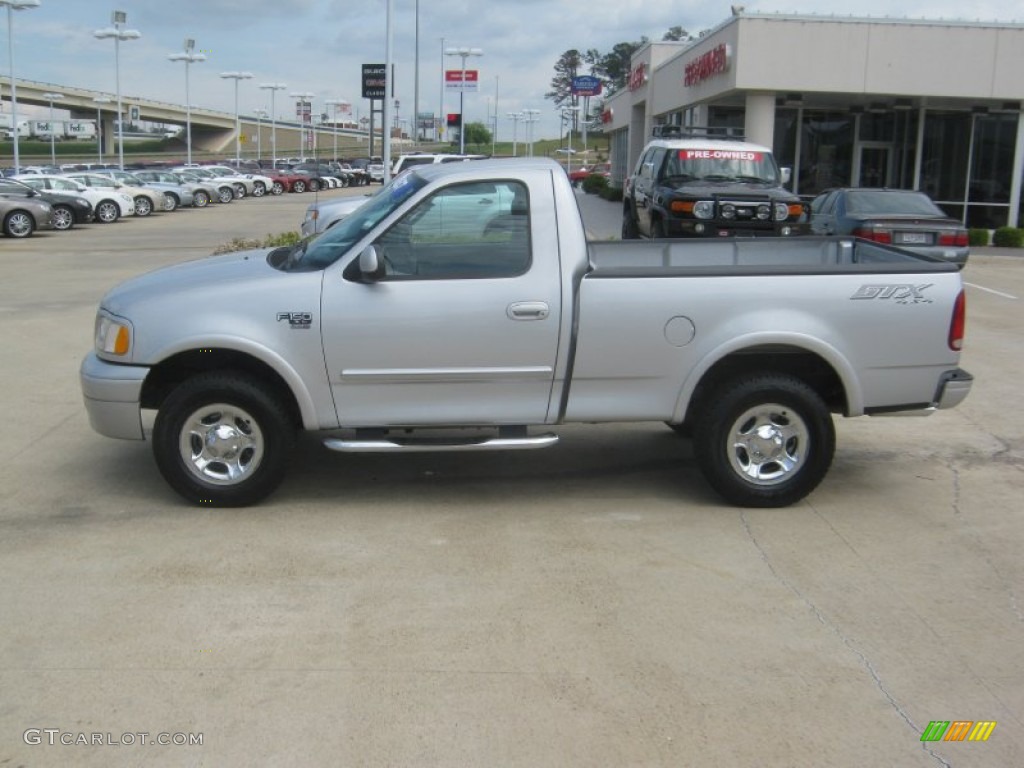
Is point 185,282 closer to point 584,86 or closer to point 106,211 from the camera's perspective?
point 106,211

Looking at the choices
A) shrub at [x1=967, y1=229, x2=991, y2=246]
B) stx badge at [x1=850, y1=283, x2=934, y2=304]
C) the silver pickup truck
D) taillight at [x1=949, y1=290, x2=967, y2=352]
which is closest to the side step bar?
the silver pickup truck

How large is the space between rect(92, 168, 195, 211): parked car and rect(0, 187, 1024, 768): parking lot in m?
35.3

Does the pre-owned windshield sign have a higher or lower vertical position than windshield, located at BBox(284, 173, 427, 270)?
higher

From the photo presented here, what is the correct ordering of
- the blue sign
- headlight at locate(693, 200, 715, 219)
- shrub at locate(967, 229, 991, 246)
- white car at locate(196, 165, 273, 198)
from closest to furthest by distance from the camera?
1. headlight at locate(693, 200, 715, 219)
2. shrub at locate(967, 229, 991, 246)
3. white car at locate(196, 165, 273, 198)
4. the blue sign

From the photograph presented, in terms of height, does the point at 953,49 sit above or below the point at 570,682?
above

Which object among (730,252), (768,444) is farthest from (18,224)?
(768,444)

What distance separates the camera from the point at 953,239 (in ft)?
53.8

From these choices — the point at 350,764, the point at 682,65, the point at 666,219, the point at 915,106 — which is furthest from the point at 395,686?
the point at 682,65

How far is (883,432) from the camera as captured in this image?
27.3ft

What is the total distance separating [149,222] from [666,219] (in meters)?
23.9

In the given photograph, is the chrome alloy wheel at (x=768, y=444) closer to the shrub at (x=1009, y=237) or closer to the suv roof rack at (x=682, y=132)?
the suv roof rack at (x=682, y=132)

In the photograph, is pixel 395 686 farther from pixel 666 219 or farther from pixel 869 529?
pixel 666 219

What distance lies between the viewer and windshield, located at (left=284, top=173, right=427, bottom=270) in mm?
6176

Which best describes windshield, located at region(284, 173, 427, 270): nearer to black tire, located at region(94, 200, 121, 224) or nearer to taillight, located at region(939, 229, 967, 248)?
taillight, located at region(939, 229, 967, 248)
